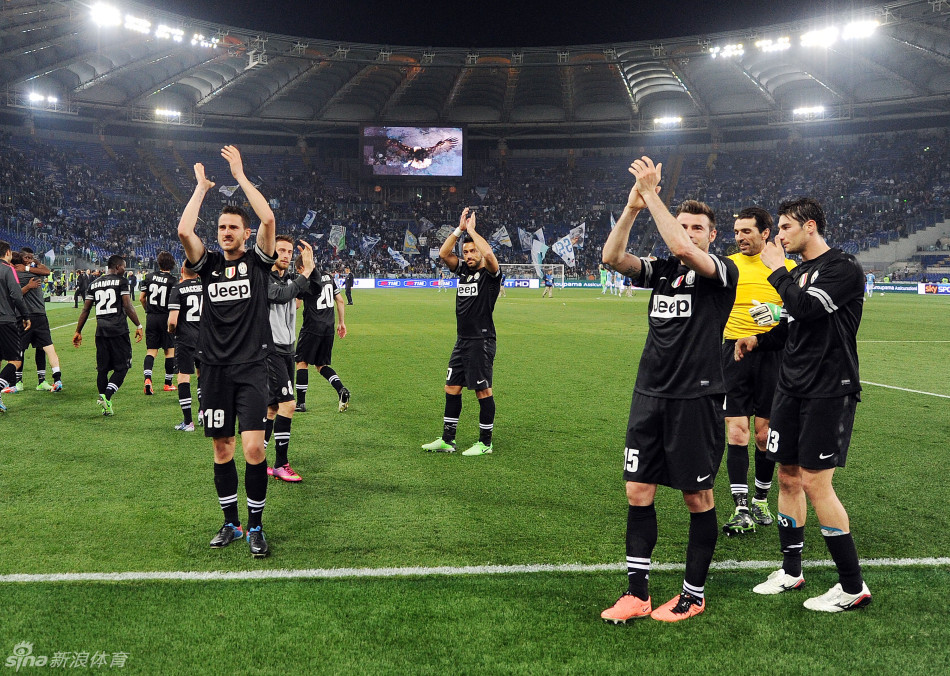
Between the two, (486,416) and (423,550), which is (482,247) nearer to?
(486,416)

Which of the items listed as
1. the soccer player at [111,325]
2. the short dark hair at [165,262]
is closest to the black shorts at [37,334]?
the soccer player at [111,325]

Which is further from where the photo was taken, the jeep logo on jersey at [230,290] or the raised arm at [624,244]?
the jeep logo on jersey at [230,290]

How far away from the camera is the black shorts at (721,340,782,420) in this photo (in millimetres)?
5910

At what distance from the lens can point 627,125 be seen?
66.9 m

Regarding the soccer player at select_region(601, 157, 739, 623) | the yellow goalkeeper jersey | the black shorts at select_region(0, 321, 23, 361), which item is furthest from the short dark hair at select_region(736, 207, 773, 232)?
the black shorts at select_region(0, 321, 23, 361)

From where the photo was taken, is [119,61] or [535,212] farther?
[535,212]

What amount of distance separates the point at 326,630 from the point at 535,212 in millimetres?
67896

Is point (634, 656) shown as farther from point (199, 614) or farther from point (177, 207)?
point (177, 207)

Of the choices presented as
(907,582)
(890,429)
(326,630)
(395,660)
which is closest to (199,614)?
(326,630)

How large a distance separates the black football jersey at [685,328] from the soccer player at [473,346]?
3902mm

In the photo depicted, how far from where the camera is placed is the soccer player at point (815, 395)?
4.30 metres

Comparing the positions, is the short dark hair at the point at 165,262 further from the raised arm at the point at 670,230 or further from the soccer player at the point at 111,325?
the raised arm at the point at 670,230

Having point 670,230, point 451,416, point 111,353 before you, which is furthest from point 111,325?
point 670,230

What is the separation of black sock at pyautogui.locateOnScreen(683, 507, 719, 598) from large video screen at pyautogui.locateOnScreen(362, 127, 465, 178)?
63435 mm
